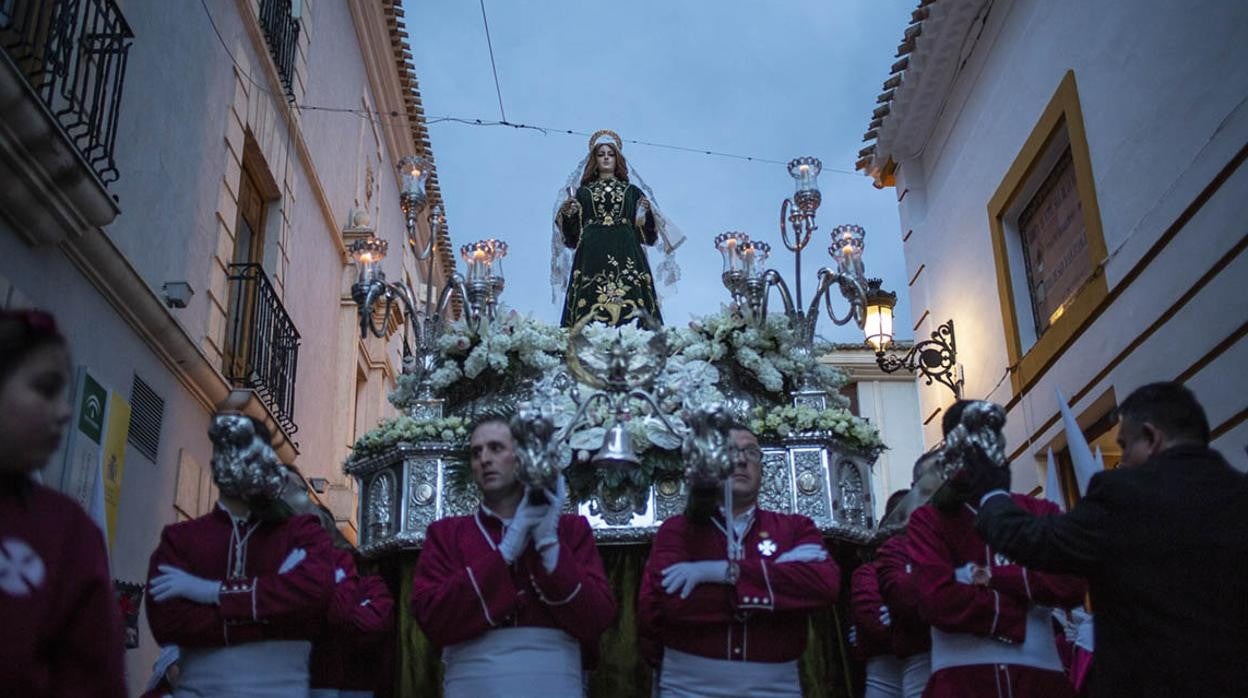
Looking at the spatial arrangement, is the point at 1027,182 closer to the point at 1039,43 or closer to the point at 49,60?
the point at 1039,43

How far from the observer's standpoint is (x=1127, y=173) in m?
7.59

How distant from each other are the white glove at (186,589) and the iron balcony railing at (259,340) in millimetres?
5433

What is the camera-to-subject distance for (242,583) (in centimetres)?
373

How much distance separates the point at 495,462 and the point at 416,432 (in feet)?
6.47

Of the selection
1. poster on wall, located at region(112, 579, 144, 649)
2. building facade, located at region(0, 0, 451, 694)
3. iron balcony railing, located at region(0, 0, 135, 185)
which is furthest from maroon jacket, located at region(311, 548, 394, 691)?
iron balcony railing, located at region(0, 0, 135, 185)

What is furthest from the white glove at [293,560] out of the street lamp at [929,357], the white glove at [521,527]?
the street lamp at [929,357]

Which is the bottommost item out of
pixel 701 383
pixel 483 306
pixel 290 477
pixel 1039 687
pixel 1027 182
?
pixel 1039 687

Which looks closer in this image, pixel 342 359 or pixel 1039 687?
pixel 1039 687

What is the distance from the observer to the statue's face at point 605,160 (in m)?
8.73

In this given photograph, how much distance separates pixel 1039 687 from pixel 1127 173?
16.1 ft

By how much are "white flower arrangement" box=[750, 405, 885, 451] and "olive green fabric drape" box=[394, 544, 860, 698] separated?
2.58 feet

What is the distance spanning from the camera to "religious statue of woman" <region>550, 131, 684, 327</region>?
24.6 feet

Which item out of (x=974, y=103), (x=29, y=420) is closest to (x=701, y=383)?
(x=29, y=420)

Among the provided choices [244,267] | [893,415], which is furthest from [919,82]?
[893,415]
